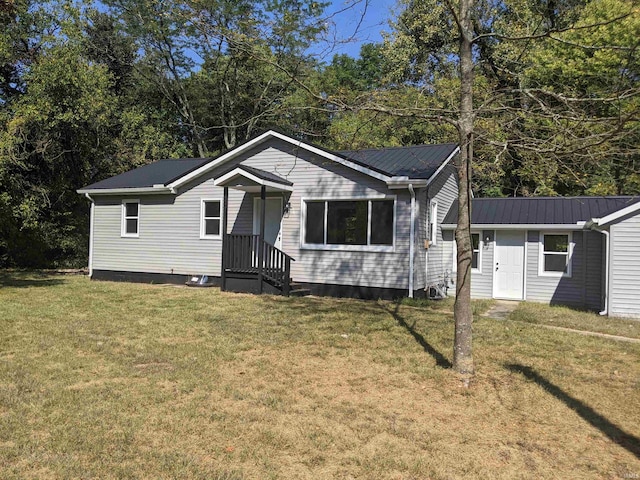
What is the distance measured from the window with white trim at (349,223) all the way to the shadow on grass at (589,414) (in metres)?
6.73

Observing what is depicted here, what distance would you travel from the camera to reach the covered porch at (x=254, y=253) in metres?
12.7

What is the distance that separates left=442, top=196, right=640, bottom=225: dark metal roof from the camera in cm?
1336

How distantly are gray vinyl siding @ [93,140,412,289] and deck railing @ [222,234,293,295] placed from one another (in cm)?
92

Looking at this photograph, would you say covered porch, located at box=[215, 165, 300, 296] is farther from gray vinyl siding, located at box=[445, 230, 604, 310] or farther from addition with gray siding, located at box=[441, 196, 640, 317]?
gray vinyl siding, located at box=[445, 230, 604, 310]

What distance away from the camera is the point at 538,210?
46.5 feet

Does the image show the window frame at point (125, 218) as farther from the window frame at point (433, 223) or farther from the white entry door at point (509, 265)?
the white entry door at point (509, 265)

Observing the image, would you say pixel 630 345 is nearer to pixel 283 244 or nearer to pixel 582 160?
pixel 582 160

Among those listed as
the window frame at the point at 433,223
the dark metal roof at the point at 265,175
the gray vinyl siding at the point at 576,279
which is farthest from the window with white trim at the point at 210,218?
the gray vinyl siding at the point at 576,279


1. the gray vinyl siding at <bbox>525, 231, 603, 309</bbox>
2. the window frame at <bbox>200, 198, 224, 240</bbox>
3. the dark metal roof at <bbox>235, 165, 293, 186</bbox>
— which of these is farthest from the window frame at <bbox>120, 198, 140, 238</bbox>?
the gray vinyl siding at <bbox>525, 231, 603, 309</bbox>

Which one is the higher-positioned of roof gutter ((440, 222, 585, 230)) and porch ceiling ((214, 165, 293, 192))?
porch ceiling ((214, 165, 293, 192))

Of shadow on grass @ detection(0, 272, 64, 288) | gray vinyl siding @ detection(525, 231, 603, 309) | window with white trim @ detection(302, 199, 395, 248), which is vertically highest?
window with white trim @ detection(302, 199, 395, 248)

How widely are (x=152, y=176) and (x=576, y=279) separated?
45.3ft

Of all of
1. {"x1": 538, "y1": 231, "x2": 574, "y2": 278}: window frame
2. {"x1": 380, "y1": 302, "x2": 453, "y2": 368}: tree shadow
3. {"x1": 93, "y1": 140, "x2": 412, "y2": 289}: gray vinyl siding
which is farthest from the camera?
{"x1": 538, "y1": 231, "x2": 574, "y2": 278}: window frame

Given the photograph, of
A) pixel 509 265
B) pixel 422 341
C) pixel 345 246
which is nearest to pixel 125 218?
pixel 345 246
